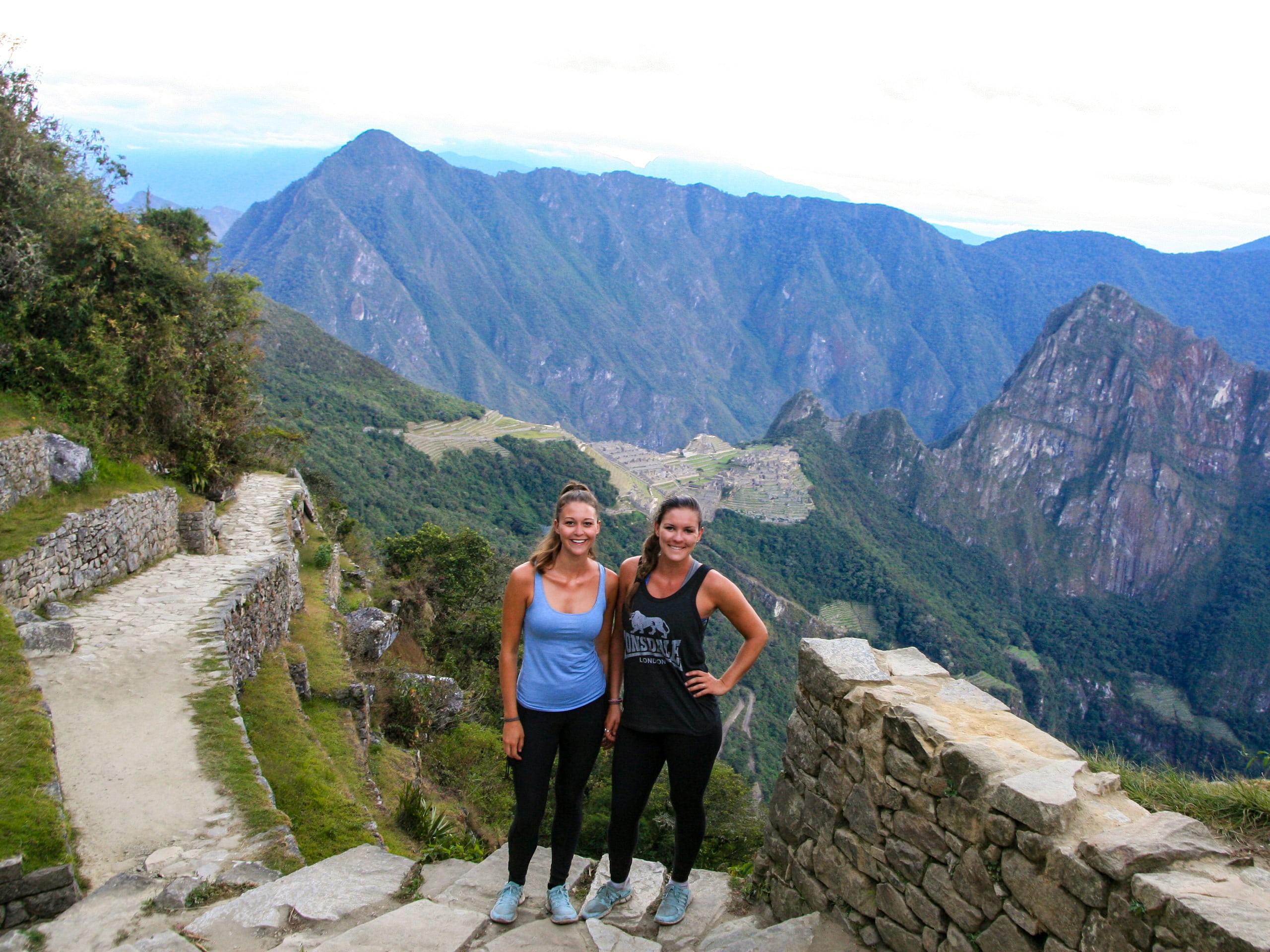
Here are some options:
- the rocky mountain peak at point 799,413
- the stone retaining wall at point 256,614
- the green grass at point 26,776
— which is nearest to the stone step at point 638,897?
the green grass at point 26,776

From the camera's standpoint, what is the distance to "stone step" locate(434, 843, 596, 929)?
4023mm

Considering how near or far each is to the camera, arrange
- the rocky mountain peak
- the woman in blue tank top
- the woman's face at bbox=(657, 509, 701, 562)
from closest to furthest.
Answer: the woman's face at bbox=(657, 509, 701, 562), the woman in blue tank top, the rocky mountain peak

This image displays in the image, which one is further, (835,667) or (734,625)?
(835,667)

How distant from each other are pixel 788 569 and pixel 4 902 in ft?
258

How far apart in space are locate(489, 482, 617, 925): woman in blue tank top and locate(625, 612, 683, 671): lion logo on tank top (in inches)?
7.3

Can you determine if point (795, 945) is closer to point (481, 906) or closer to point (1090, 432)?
point (481, 906)

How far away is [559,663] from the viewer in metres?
3.64

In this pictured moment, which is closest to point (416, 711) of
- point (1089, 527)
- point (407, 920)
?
point (407, 920)

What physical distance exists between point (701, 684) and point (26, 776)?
14.5 ft

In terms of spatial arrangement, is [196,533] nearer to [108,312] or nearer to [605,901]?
[108,312]

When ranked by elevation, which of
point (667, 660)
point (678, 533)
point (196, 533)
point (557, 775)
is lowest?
point (196, 533)

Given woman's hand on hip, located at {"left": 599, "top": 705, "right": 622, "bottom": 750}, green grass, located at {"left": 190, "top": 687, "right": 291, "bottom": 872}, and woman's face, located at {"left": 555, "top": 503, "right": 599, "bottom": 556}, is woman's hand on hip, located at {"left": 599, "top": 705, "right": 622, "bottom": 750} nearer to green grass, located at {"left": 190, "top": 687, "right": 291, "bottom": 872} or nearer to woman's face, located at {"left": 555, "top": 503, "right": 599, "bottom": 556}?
woman's face, located at {"left": 555, "top": 503, "right": 599, "bottom": 556}

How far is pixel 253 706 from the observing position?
23.7ft

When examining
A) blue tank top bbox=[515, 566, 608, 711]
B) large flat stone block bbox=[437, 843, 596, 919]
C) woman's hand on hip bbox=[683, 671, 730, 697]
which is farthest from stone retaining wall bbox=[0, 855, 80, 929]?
woman's hand on hip bbox=[683, 671, 730, 697]
